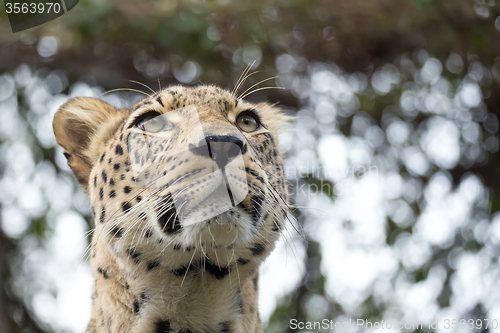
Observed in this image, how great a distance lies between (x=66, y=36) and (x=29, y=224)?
3.31m

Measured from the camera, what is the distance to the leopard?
121 inches

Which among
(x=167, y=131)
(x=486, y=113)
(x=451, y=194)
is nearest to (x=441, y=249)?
(x=451, y=194)

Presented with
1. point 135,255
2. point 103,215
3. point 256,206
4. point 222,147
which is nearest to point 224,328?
point 135,255

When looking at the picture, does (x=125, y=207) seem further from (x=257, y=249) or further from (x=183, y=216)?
(x=257, y=249)

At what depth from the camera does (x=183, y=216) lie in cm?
308

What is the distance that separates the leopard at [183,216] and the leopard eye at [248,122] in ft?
0.04

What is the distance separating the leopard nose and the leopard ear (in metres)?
1.70

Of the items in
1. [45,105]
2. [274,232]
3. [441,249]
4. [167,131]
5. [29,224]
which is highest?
[167,131]

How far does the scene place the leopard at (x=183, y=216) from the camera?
10.1ft

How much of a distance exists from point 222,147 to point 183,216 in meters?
0.50

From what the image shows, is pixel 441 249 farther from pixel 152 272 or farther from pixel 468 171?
pixel 152 272

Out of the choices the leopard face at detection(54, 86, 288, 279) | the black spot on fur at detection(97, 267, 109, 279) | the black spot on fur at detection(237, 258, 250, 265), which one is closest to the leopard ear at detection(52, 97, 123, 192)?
the leopard face at detection(54, 86, 288, 279)

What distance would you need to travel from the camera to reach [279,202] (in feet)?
12.1

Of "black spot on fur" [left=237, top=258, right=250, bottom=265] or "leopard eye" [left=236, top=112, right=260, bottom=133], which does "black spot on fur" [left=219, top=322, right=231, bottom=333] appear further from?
"leopard eye" [left=236, top=112, right=260, bottom=133]
